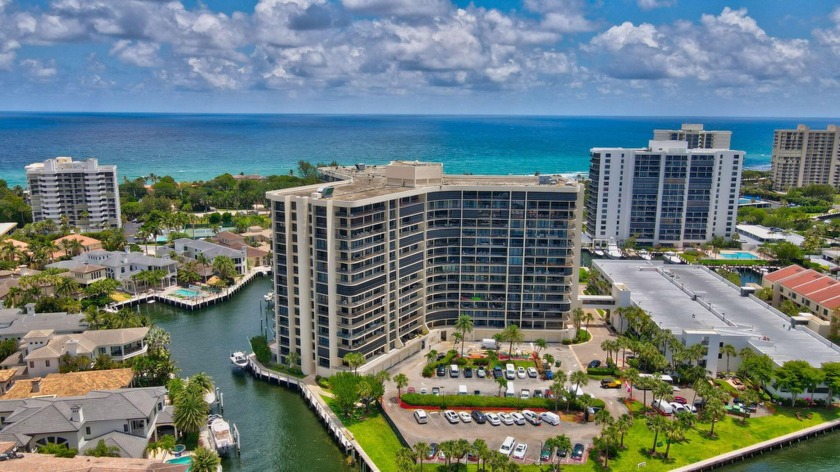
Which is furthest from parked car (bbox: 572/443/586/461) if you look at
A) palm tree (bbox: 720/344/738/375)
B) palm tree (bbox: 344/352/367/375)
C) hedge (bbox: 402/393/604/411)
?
palm tree (bbox: 720/344/738/375)

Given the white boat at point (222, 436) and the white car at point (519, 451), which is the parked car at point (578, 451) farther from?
the white boat at point (222, 436)

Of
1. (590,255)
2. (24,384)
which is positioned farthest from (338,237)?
(590,255)

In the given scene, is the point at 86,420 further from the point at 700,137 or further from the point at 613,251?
the point at 700,137

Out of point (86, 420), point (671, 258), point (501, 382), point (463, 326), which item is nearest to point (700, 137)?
point (671, 258)

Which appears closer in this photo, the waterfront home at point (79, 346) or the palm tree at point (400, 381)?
the palm tree at point (400, 381)

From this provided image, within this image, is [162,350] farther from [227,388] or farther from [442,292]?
[442,292]

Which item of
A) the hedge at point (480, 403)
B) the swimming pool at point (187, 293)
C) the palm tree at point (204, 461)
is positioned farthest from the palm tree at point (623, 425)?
the swimming pool at point (187, 293)
